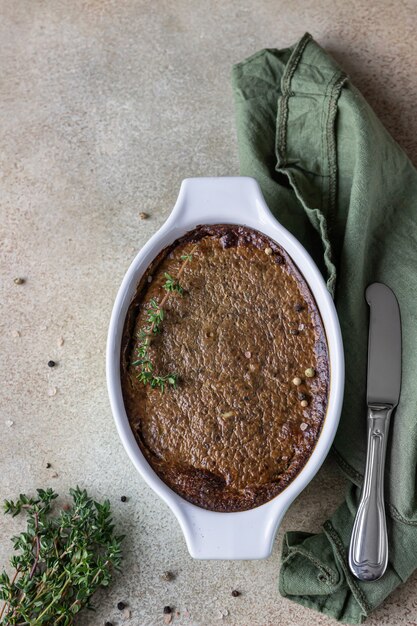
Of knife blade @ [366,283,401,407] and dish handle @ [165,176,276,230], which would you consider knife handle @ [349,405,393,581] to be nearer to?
knife blade @ [366,283,401,407]

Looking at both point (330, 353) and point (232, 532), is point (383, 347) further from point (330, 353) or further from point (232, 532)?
point (232, 532)

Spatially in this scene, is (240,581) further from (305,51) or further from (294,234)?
(305,51)

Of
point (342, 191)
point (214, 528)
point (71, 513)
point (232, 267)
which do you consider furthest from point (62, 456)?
point (342, 191)

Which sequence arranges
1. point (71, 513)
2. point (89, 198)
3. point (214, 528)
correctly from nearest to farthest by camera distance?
point (214, 528)
point (71, 513)
point (89, 198)

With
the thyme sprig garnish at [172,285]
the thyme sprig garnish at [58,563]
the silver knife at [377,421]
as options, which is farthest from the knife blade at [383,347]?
the thyme sprig garnish at [58,563]

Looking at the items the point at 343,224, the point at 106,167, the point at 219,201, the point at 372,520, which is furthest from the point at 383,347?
the point at 106,167

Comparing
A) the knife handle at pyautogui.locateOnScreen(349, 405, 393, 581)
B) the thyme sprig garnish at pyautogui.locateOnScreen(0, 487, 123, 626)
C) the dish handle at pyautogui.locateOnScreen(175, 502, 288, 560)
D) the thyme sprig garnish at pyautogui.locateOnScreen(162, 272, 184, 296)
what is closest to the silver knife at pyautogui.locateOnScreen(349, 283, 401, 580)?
the knife handle at pyautogui.locateOnScreen(349, 405, 393, 581)

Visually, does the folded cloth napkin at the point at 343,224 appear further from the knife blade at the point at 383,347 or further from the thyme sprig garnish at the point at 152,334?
the thyme sprig garnish at the point at 152,334
